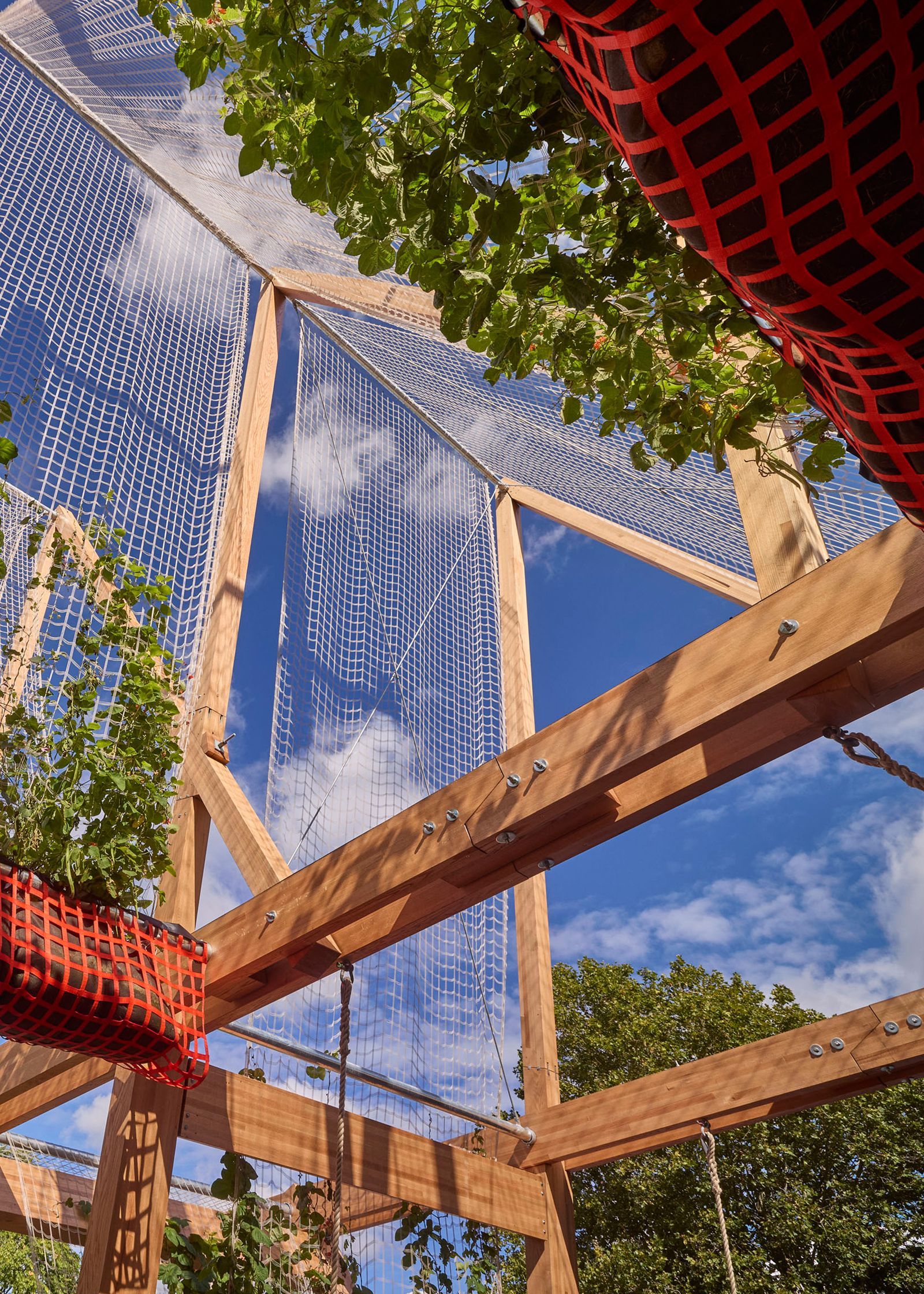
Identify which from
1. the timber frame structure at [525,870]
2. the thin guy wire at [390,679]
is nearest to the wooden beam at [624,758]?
the timber frame structure at [525,870]

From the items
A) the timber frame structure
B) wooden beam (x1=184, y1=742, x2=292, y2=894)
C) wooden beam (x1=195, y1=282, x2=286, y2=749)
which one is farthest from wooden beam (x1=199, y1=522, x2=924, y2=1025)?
wooden beam (x1=195, y1=282, x2=286, y2=749)

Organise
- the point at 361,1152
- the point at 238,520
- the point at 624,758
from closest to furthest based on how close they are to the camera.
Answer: the point at 624,758 → the point at 361,1152 → the point at 238,520

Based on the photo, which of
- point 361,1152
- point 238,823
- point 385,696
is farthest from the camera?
point 385,696

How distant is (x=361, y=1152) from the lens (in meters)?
2.56

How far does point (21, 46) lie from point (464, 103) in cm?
244

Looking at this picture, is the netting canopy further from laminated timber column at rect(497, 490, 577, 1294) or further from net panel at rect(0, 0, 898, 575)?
laminated timber column at rect(497, 490, 577, 1294)

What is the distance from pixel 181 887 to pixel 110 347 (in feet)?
5.02

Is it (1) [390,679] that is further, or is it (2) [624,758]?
(1) [390,679]

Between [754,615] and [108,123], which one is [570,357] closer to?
[754,615]

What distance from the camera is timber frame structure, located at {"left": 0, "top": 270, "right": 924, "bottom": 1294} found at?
148cm

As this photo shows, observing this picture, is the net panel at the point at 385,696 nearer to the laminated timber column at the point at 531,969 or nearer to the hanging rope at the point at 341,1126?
the laminated timber column at the point at 531,969

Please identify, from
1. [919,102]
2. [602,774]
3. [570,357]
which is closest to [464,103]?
[570,357]

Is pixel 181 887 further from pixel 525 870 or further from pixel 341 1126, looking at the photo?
pixel 525 870

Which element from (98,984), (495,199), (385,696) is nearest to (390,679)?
(385,696)
